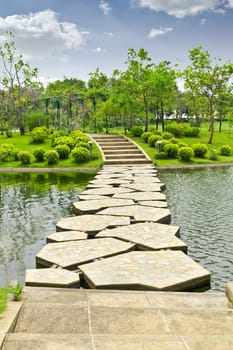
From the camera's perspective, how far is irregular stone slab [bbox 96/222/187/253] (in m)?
5.55

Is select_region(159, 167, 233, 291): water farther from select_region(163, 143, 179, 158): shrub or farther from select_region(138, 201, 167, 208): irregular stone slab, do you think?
select_region(163, 143, 179, 158): shrub

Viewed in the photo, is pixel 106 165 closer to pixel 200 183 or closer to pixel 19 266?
pixel 200 183

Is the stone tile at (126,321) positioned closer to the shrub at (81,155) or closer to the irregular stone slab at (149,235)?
the irregular stone slab at (149,235)

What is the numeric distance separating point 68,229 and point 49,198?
12.6 feet

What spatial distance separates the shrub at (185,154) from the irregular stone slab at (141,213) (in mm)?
9913

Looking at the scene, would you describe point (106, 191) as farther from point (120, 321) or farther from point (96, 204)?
point (120, 321)

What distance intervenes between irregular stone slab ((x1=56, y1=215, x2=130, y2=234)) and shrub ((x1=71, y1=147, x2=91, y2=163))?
10051 mm

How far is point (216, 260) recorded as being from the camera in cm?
541

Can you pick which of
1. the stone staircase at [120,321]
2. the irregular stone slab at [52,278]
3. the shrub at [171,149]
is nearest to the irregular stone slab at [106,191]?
the irregular stone slab at [52,278]

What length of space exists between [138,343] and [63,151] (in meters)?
15.9

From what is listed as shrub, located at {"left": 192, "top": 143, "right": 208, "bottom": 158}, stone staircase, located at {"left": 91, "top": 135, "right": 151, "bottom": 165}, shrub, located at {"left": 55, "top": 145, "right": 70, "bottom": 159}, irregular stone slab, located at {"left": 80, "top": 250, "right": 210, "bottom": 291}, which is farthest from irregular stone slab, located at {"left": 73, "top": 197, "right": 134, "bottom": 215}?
shrub, located at {"left": 192, "top": 143, "right": 208, "bottom": 158}

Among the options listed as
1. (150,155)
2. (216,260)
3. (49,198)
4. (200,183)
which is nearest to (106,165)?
(150,155)

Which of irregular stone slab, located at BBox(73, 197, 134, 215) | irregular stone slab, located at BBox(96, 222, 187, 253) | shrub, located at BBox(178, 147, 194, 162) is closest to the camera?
irregular stone slab, located at BBox(96, 222, 187, 253)

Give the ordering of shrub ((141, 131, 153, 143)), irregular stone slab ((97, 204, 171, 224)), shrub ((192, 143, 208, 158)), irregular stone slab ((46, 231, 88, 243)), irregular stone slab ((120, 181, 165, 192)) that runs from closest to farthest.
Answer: irregular stone slab ((46, 231, 88, 243))
irregular stone slab ((97, 204, 171, 224))
irregular stone slab ((120, 181, 165, 192))
shrub ((192, 143, 208, 158))
shrub ((141, 131, 153, 143))
